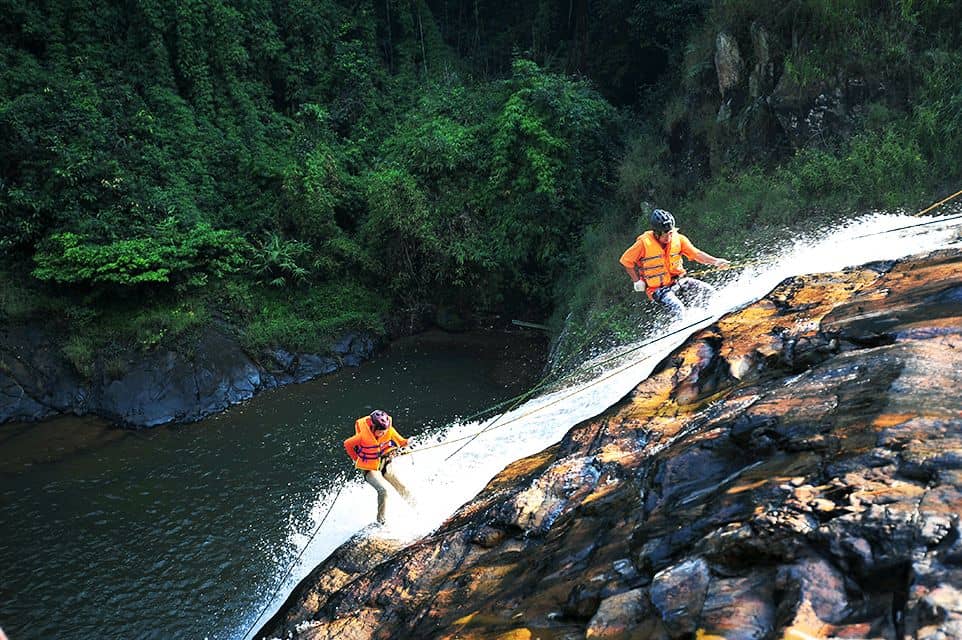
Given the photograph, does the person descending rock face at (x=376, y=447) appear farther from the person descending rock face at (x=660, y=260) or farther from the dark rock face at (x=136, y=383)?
the dark rock face at (x=136, y=383)

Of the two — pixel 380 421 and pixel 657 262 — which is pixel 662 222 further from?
pixel 380 421

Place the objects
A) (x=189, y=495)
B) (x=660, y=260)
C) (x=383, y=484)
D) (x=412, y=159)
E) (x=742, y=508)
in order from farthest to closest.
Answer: (x=412, y=159) < (x=189, y=495) < (x=660, y=260) < (x=383, y=484) < (x=742, y=508)

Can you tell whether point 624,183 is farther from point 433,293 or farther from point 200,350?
point 200,350

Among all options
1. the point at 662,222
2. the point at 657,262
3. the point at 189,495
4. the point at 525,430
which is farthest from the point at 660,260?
the point at 189,495

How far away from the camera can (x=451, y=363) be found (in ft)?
59.0

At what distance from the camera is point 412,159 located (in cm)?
2027

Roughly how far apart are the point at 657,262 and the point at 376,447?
4440mm

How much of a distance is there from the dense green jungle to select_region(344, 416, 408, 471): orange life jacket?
689cm

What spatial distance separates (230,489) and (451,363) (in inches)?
276

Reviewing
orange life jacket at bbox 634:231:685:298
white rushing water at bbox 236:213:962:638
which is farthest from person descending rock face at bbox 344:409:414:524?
orange life jacket at bbox 634:231:685:298

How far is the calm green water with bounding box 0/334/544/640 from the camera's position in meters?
9.64

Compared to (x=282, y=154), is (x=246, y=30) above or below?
above

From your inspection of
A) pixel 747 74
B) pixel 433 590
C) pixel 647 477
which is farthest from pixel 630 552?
pixel 747 74

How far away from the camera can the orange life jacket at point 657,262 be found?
29.3 feet
